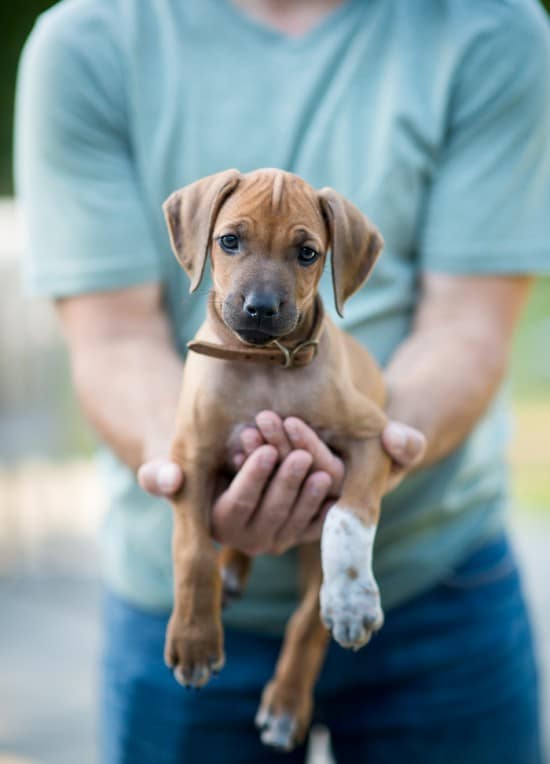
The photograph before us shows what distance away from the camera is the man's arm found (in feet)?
7.09

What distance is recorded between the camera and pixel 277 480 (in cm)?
176

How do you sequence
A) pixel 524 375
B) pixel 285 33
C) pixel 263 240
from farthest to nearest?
1. pixel 524 375
2. pixel 285 33
3. pixel 263 240

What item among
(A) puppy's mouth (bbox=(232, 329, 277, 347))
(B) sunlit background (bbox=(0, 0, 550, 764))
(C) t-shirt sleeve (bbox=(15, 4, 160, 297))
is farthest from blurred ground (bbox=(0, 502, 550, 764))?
(A) puppy's mouth (bbox=(232, 329, 277, 347))

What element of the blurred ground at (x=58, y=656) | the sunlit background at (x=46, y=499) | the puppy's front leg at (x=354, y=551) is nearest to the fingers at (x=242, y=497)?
the puppy's front leg at (x=354, y=551)

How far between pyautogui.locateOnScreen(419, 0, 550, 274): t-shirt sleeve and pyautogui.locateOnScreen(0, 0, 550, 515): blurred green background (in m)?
2.53

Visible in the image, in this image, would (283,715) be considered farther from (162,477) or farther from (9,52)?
(9,52)

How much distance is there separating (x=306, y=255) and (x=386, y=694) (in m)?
1.43

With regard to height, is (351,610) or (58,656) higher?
(351,610)

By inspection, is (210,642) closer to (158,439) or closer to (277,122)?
(158,439)

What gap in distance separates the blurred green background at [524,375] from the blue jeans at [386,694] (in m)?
2.47

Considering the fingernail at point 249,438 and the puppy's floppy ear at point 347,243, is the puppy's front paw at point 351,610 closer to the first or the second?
the fingernail at point 249,438

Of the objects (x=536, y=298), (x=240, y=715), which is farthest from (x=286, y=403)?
(x=536, y=298)

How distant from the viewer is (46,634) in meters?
5.21

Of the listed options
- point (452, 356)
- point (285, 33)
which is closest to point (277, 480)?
point (452, 356)
